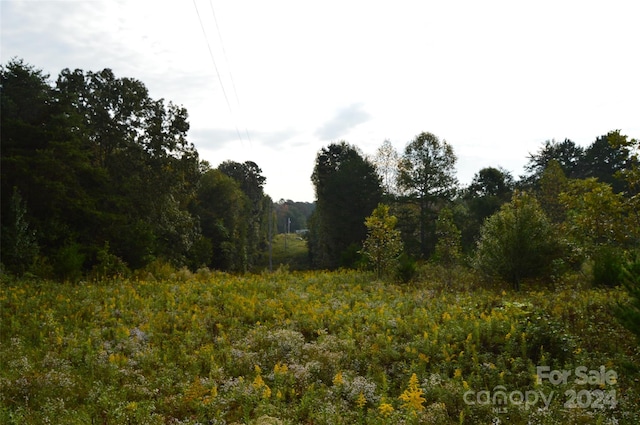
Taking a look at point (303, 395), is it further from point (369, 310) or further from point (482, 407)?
point (369, 310)

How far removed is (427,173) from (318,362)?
1163 inches

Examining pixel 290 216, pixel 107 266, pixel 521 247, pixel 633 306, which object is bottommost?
pixel 107 266

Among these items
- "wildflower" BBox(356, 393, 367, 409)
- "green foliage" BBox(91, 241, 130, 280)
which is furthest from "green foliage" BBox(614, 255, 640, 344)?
"green foliage" BBox(91, 241, 130, 280)

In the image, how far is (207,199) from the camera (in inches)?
1633

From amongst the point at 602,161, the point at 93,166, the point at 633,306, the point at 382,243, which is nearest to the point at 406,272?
the point at 382,243

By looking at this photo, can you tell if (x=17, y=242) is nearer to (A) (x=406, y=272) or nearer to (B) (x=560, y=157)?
(A) (x=406, y=272)

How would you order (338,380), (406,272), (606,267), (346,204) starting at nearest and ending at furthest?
(338,380), (606,267), (406,272), (346,204)

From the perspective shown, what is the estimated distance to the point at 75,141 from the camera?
17469 mm

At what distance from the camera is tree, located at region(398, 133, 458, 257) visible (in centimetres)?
3441

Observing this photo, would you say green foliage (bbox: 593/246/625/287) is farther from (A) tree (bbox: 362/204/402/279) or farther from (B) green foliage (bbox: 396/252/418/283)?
(A) tree (bbox: 362/204/402/279)

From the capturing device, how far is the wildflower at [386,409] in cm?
521

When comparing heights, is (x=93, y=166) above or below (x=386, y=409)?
above

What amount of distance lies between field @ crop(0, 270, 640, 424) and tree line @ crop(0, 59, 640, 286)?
4.09 m

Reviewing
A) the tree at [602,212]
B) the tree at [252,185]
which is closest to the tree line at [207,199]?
the tree at [602,212]
